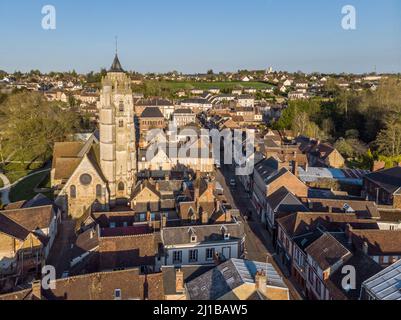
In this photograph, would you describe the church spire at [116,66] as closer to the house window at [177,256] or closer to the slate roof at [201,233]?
the slate roof at [201,233]

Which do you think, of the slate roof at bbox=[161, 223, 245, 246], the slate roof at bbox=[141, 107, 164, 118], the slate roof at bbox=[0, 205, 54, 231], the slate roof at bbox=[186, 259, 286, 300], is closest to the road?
the slate roof at bbox=[186, 259, 286, 300]

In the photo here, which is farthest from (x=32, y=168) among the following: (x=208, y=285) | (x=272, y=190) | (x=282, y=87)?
(x=282, y=87)

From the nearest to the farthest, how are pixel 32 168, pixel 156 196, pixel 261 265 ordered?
pixel 261 265
pixel 156 196
pixel 32 168

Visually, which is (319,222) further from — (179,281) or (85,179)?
(85,179)

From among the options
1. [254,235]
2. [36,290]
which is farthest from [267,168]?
[36,290]

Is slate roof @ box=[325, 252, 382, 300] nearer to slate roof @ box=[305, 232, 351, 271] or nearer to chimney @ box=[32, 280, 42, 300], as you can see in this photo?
slate roof @ box=[305, 232, 351, 271]
